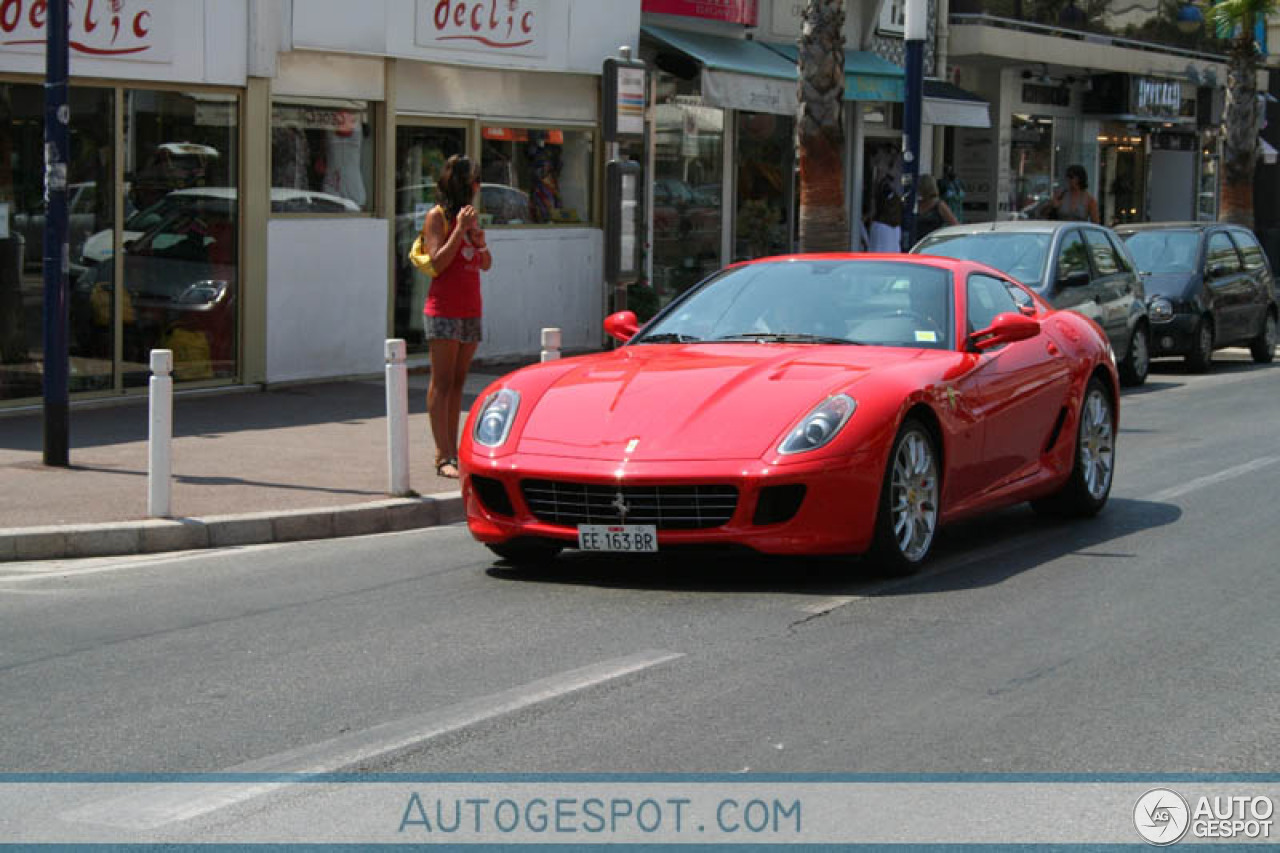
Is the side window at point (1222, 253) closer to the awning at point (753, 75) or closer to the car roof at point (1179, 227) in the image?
the car roof at point (1179, 227)

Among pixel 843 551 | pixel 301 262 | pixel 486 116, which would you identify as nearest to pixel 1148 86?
pixel 486 116

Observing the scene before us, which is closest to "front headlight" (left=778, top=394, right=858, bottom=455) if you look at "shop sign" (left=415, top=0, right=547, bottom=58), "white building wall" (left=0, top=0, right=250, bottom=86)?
"white building wall" (left=0, top=0, right=250, bottom=86)

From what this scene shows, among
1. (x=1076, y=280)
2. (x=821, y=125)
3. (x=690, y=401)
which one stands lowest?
(x=690, y=401)

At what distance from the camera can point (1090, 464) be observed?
34.4ft

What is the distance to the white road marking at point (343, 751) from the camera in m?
5.12

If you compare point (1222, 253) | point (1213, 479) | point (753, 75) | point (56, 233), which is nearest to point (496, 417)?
point (56, 233)

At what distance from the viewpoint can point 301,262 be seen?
55.4ft

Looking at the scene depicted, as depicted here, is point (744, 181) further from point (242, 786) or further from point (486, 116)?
point (242, 786)

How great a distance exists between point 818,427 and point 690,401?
24.6 inches

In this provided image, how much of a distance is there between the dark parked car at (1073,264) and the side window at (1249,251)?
12.0ft

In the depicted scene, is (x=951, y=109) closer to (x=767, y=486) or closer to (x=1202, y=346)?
(x=1202, y=346)

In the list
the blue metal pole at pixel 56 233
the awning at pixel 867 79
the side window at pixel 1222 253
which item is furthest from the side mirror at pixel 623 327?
the awning at pixel 867 79

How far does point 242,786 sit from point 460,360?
6950 mm

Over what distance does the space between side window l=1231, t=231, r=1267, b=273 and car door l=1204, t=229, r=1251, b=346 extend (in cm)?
21
